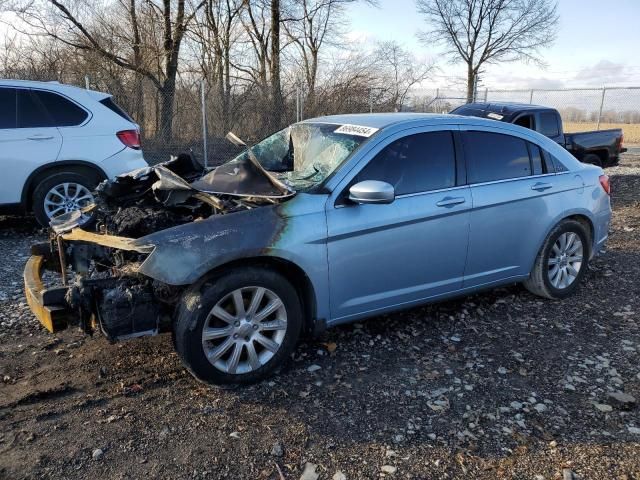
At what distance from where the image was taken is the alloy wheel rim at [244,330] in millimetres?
3189

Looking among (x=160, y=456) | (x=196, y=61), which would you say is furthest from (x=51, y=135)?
(x=196, y=61)

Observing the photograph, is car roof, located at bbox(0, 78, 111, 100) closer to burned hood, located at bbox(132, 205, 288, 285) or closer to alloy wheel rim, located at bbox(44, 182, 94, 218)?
alloy wheel rim, located at bbox(44, 182, 94, 218)

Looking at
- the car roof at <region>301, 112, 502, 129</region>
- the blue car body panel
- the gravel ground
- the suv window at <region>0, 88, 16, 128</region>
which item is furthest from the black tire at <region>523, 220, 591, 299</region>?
the suv window at <region>0, 88, 16, 128</region>

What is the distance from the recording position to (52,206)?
6.59 meters

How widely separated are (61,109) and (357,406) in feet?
18.3

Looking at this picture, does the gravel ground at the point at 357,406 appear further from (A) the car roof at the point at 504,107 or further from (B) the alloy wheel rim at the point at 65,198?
(A) the car roof at the point at 504,107

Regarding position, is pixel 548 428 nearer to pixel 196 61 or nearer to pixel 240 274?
pixel 240 274

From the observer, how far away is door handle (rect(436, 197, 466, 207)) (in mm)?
3889

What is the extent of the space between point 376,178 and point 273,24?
16.1m

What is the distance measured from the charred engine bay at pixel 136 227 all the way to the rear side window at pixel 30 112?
3.17 m

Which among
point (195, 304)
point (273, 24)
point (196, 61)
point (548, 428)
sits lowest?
point (548, 428)

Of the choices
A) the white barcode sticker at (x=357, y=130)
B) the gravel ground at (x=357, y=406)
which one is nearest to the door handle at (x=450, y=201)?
the white barcode sticker at (x=357, y=130)

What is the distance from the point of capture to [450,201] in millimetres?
3938

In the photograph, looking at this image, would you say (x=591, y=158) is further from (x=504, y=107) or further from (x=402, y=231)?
(x=402, y=231)
